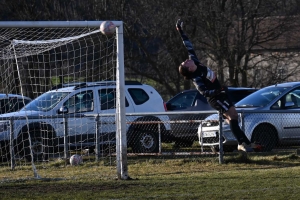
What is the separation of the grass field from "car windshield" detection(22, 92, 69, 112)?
2.28 m

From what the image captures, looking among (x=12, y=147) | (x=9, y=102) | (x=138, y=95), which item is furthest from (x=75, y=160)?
(x=138, y=95)

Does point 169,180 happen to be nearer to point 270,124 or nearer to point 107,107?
point 270,124

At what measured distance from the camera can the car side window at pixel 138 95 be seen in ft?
62.3

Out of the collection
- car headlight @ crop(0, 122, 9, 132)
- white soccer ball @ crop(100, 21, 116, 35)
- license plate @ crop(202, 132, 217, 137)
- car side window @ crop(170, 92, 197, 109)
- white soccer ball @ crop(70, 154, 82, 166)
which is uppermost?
white soccer ball @ crop(100, 21, 116, 35)

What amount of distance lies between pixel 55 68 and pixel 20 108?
216 cm

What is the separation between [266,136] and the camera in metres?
17.3

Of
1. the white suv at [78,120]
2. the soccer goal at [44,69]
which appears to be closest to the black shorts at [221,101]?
the soccer goal at [44,69]

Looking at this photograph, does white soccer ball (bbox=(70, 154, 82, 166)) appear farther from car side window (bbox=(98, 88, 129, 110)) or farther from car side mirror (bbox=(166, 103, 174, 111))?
car side mirror (bbox=(166, 103, 174, 111))

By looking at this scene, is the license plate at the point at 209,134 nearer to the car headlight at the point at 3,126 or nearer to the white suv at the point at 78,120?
the white suv at the point at 78,120

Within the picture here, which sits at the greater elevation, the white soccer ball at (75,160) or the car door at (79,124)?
the car door at (79,124)

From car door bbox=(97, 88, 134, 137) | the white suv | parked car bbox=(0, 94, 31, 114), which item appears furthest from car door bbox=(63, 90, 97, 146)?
parked car bbox=(0, 94, 31, 114)

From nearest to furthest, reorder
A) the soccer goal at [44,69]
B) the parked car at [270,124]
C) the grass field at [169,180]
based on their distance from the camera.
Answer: the grass field at [169,180] < the soccer goal at [44,69] < the parked car at [270,124]

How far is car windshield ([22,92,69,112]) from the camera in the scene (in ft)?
57.5

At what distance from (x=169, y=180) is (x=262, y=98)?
6.56 metres
